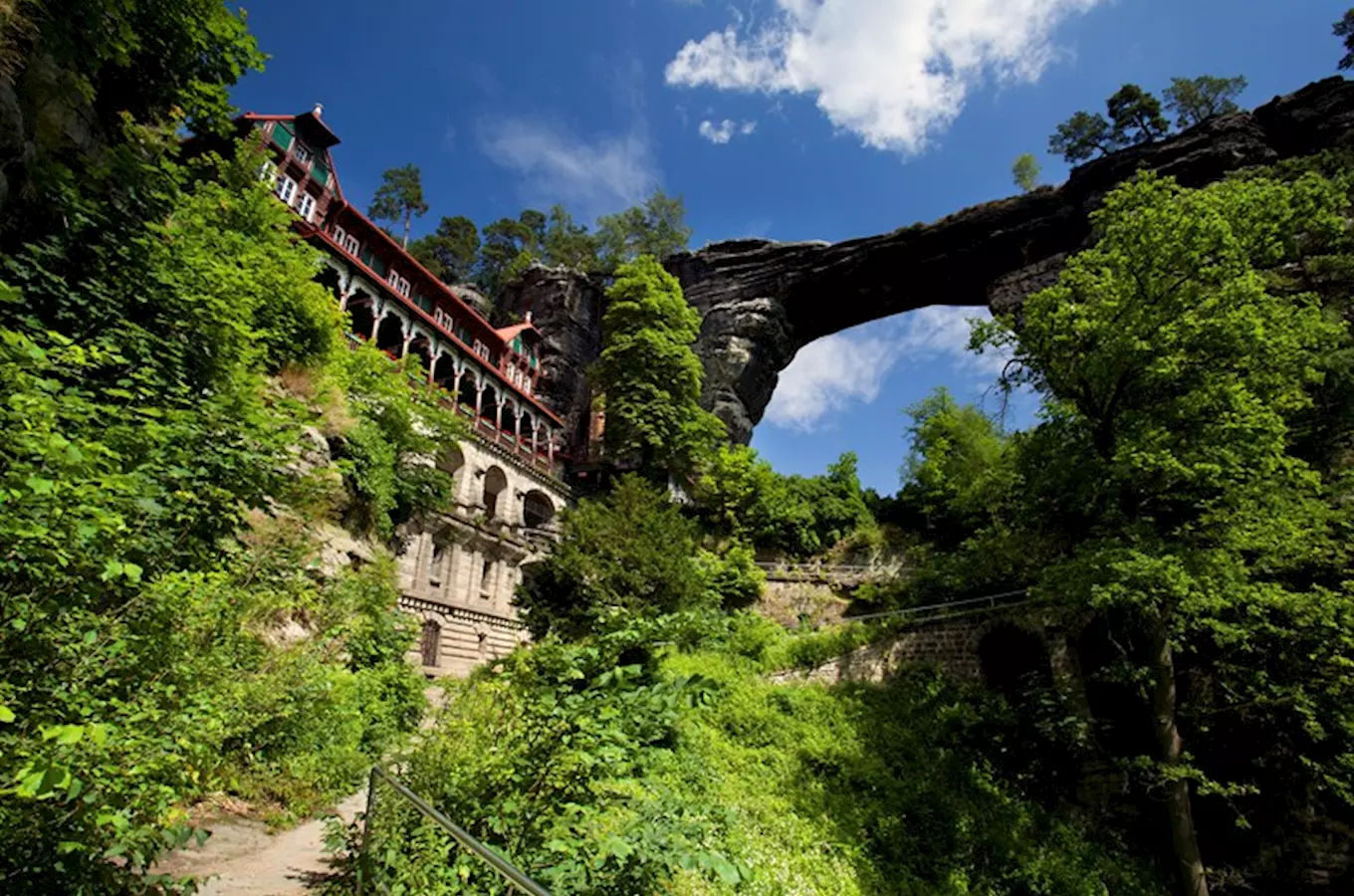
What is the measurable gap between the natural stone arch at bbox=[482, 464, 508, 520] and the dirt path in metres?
21.6

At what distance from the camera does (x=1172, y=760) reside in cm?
1132

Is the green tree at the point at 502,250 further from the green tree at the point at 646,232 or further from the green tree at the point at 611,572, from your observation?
the green tree at the point at 611,572

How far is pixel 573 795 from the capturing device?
12.7ft

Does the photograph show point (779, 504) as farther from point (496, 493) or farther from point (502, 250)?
point (502, 250)

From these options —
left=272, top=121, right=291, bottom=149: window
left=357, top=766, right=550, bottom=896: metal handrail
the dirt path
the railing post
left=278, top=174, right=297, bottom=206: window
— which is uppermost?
left=272, top=121, right=291, bottom=149: window

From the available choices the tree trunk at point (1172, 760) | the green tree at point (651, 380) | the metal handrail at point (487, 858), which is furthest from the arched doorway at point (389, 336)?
the tree trunk at point (1172, 760)

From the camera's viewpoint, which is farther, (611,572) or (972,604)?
(972,604)

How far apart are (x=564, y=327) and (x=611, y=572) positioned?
27908 millimetres

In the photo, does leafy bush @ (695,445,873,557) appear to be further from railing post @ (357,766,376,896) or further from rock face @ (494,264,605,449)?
railing post @ (357,766,376,896)

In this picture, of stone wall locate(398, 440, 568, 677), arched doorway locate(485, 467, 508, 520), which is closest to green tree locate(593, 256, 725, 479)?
arched doorway locate(485, 467, 508, 520)

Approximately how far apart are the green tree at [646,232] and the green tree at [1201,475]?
39.2 m

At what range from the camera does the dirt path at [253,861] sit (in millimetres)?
5109

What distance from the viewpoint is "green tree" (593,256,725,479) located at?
104ft

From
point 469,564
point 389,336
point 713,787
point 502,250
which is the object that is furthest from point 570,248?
point 713,787
